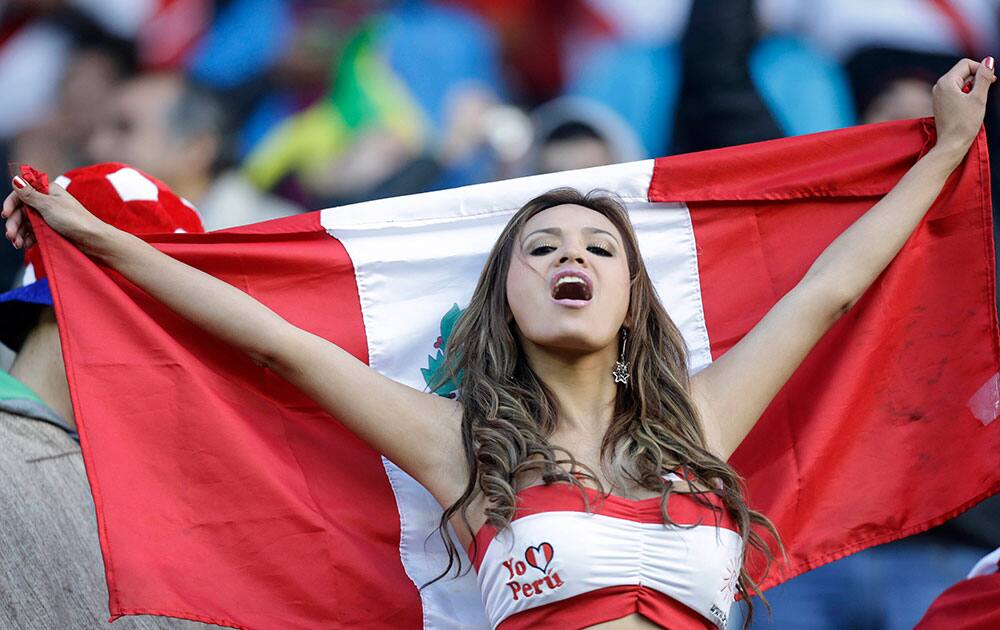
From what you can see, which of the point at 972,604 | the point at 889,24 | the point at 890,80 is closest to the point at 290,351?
the point at 972,604

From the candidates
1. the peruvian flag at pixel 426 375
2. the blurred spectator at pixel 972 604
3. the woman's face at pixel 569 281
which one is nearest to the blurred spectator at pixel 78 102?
the peruvian flag at pixel 426 375

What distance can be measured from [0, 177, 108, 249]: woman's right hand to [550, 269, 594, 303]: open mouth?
3.29 ft

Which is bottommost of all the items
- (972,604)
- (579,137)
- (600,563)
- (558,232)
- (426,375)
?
(972,604)

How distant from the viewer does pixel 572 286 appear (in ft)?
9.48

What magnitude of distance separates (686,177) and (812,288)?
0.49 metres

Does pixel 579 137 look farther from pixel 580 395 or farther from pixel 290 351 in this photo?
pixel 290 351

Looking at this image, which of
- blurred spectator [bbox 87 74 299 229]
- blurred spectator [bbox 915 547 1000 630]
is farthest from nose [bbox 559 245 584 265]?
blurred spectator [bbox 87 74 299 229]

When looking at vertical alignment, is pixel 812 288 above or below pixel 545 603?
above

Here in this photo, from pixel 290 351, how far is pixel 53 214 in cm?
60

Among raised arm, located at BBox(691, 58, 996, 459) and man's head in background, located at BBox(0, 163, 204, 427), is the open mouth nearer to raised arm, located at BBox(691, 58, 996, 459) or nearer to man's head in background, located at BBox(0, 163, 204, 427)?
raised arm, located at BBox(691, 58, 996, 459)

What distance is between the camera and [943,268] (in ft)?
10.7

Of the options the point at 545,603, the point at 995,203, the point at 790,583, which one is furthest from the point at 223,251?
the point at 995,203

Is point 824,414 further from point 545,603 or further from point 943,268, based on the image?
point 545,603

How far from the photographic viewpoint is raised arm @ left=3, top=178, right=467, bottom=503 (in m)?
2.80
